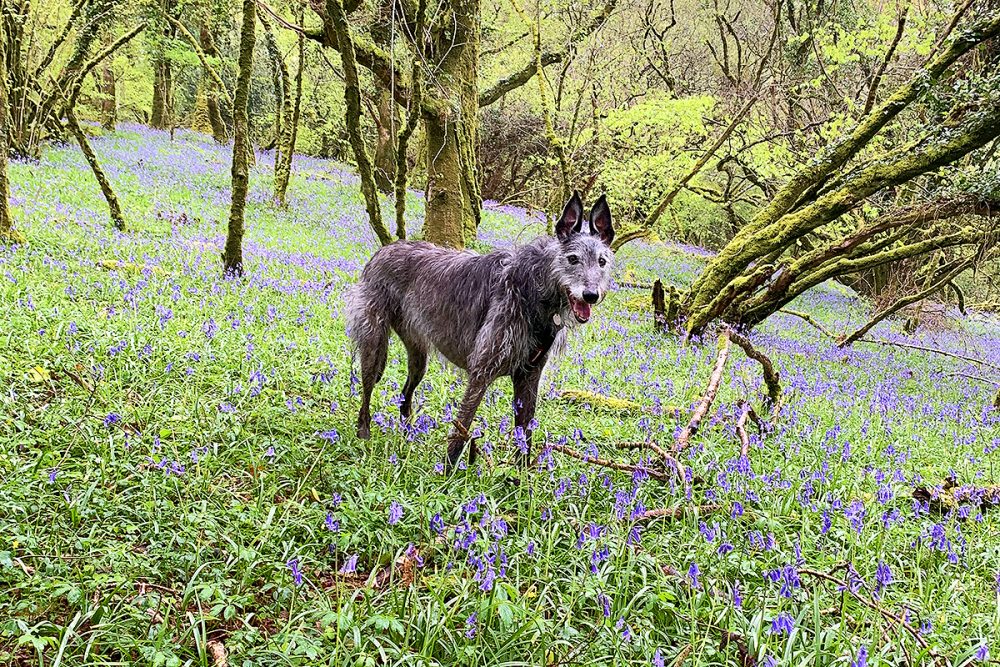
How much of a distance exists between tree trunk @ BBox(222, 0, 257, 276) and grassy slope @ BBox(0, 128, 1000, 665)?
175 cm

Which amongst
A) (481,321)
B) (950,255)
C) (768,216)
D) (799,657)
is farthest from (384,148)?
(799,657)

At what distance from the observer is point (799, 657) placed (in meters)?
Answer: 2.86

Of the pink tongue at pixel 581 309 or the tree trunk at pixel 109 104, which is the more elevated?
the tree trunk at pixel 109 104

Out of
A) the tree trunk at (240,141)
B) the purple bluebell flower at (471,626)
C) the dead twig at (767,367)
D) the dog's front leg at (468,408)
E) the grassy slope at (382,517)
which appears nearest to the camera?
the purple bluebell flower at (471,626)

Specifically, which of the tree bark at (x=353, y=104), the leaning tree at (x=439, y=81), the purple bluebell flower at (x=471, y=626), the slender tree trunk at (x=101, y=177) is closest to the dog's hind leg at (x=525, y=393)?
the purple bluebell flower at (x=471, y=626)

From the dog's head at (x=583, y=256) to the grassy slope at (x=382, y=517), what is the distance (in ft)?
2.93

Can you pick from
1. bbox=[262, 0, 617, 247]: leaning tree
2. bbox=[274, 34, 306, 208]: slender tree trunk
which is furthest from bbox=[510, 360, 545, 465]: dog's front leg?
bbox=[274, 34, 306, 208]: slender tree trunk

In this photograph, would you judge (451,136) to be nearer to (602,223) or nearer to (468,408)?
(602,223)

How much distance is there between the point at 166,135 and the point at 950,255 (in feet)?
98.5

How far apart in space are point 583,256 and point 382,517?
1.98 meters

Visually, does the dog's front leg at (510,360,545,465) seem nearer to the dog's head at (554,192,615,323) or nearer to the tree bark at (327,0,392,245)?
Result: the dog's head at (554,192,615,323)

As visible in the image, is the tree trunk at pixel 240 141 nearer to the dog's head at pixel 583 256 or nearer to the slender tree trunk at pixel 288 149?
the dog's head at pixel 583 256

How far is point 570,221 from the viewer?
13.4ft

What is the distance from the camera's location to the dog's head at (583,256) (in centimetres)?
392
